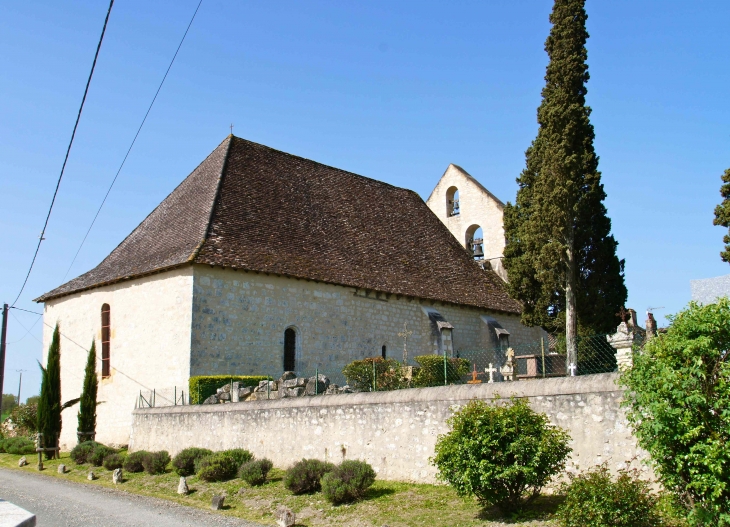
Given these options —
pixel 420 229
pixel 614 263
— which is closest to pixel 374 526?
pixel 614 263

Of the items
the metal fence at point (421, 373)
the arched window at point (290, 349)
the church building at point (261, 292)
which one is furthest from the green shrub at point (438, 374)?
the arched window at point (290, 349)

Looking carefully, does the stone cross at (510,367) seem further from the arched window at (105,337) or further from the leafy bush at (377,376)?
the arched window at (105,337)

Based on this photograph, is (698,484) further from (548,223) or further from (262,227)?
(262,227)

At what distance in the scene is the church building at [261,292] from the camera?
22000 millimetres

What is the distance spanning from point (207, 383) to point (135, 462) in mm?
3044

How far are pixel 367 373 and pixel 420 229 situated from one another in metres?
15.4

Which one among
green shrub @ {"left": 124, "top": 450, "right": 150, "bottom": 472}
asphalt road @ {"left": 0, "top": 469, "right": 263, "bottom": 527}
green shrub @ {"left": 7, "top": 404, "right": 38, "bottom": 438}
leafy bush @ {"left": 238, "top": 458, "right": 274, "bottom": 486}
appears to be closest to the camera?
asphalt road @ {"left": 0, "top": 469, "right": 263, "bottom": 527}

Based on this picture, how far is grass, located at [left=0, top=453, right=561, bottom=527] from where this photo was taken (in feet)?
34.1

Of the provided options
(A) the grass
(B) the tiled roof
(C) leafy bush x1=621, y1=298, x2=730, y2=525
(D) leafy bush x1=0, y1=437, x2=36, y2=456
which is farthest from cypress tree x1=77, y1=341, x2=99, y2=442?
(C) leafy bush x1=621, y1=298, x2=730, y2=525

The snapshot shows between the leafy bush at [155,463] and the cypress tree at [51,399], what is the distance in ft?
24.9

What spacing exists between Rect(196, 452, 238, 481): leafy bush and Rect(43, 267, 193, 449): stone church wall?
5.87m

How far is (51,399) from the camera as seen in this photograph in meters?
24.3

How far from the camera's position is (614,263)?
80.7 ft

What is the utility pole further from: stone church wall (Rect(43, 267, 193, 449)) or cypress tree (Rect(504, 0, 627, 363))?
cypress tree (Rect(504, 0, 627, 363))
